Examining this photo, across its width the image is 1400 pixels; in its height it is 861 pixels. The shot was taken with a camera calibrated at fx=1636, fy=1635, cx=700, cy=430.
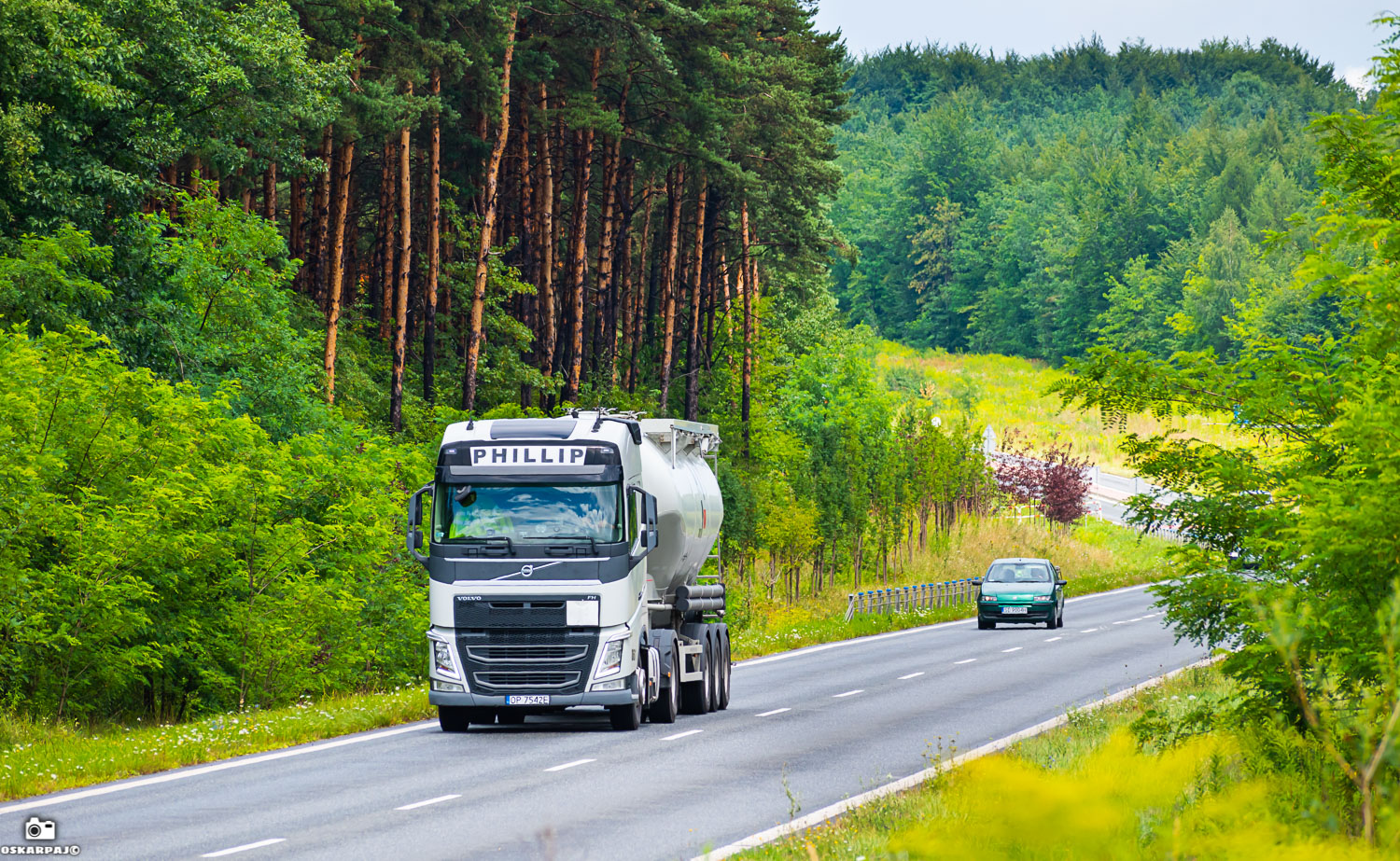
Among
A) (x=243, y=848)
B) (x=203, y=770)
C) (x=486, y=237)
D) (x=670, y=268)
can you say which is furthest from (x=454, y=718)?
(x=670, y=268)

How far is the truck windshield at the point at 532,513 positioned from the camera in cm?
1906

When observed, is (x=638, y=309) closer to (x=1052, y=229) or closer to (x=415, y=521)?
(x=415, y=521)

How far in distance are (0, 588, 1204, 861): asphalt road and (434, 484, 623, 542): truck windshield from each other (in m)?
2.39

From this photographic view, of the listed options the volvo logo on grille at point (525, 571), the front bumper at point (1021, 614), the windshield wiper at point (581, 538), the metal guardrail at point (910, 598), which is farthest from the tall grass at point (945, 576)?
the volvo logo on grille at point (525, 571)

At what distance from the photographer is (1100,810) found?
146 inches

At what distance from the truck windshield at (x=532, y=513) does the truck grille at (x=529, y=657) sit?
43.4 inches

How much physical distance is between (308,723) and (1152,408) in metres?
10.9

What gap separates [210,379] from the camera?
2909 centimetres

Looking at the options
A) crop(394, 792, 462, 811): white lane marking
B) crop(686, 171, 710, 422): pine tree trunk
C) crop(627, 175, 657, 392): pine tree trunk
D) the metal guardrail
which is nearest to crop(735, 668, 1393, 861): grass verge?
crop(394, 792, 462, 811): white lane marking

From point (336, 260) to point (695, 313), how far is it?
2175cm

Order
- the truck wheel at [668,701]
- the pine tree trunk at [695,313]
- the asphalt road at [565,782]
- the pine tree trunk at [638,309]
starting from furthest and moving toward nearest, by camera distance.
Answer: the pine tree trunk at [638,309] < the pine tree trunk at [695,313] < the truck wheel at [668,701] < the asphalt road at [565,782]

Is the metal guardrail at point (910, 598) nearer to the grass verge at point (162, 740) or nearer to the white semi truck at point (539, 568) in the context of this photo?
the grass verge at point (162, 740)

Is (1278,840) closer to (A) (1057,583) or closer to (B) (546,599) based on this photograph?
(B) (546,599)

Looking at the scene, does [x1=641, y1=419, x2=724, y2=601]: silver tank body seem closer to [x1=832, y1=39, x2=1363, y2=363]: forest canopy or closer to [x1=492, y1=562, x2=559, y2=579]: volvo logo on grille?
[x1=492, y1=562, x2=559, y2=579]: volvo logo on grille
